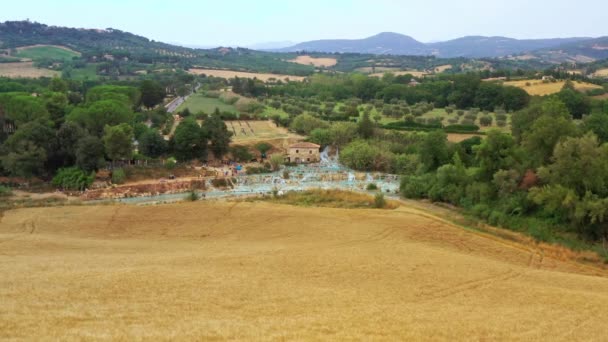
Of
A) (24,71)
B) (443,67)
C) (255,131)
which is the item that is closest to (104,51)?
(24,71)

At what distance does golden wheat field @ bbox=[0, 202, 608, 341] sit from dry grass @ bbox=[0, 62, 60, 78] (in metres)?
91.3

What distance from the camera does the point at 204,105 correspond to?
290ft

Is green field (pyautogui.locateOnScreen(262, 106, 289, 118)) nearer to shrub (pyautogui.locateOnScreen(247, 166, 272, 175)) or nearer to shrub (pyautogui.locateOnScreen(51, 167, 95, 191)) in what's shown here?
shrub (pyautogui.locateOnScreen(247, 166, 272, 175))

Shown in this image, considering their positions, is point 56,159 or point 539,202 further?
point 56,159

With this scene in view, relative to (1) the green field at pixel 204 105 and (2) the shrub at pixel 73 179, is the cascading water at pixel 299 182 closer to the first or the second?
(2) the shrub at pixel 73 179

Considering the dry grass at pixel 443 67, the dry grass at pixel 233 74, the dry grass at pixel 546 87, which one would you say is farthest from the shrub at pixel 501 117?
the dry grass at pixel 443 67

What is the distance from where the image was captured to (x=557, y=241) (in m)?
30.1

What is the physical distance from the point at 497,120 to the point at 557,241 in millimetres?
40739

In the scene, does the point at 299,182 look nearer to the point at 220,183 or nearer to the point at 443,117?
the point at 220,183

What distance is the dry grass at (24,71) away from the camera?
372 feet

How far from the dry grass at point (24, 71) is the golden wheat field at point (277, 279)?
91331mm

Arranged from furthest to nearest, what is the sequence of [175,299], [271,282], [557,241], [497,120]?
[497,120]
[557,241]
[271,282]
[175,299]

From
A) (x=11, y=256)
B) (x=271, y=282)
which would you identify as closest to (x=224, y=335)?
(x=271, y=282)

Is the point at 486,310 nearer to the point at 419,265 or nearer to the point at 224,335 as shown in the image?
the point at 419,265
